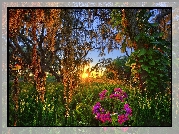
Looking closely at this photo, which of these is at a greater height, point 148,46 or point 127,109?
point 148,46

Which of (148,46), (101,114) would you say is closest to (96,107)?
(101,114)

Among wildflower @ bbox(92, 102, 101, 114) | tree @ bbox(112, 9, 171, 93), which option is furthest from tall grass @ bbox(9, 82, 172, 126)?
tree @ bbox(112, 9, 171, 93)

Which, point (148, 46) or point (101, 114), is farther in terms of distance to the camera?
point (148, 46)

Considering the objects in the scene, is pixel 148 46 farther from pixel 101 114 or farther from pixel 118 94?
pixel 101 114

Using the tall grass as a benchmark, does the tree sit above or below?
above

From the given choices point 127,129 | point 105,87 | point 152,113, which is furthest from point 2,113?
point 152,113

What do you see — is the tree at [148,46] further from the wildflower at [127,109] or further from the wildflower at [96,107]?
the wildflower at [96,107]

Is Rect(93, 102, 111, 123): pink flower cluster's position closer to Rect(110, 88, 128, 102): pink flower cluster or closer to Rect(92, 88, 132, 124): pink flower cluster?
Rect(92, 88, 132, 124): pink flower cluster

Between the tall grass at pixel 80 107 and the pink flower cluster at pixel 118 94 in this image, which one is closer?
the tall grass at pixel 80 107

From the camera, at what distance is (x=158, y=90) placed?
3.11m

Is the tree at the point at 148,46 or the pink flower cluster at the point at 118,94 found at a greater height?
the tree at the point at 148,46

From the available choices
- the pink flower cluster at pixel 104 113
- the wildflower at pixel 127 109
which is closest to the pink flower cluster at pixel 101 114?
the pink flower cluster at pixel 104 113

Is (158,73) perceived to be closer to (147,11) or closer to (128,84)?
(128,84)

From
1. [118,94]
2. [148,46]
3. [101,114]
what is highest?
[148,46]
